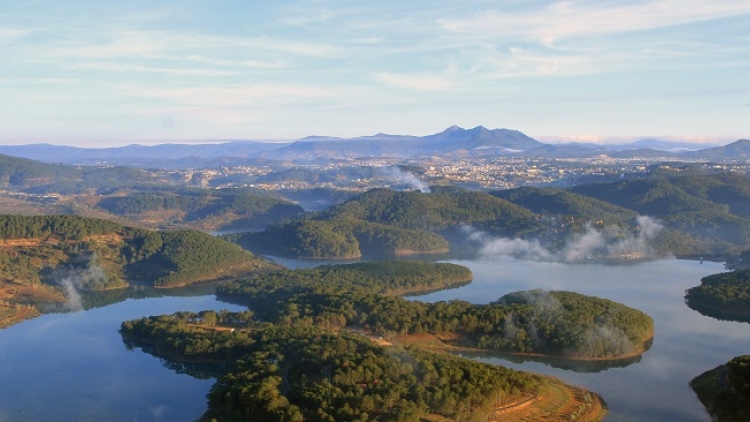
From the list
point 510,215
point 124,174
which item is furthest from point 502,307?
point 124,174

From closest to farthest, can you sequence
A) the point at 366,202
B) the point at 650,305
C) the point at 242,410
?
the point at 242,410 → the point at 650,305 → the point at 366,202

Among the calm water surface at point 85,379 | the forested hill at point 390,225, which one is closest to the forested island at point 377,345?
the calm water surface at point 85,379

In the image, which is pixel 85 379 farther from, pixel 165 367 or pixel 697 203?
pixel 697 203

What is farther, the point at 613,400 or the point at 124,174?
the point at 124,174

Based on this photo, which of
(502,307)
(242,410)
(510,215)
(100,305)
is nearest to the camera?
(242,410)

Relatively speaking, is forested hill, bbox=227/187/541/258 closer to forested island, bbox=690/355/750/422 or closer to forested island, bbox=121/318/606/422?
forested island, bbox=121/318/606/422

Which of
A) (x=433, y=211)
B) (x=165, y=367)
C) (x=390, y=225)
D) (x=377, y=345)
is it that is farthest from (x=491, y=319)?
(x=433, y=211)

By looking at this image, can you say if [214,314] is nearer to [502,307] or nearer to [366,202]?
[502,307]
